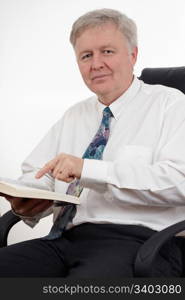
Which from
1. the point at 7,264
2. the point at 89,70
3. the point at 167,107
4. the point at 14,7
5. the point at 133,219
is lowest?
the point at 7,264

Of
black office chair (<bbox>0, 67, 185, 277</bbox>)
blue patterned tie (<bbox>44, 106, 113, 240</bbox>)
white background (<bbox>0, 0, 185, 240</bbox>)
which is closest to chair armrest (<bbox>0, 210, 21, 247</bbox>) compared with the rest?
black office chair (<bbox>0, 67, 185, 277</bbox>)

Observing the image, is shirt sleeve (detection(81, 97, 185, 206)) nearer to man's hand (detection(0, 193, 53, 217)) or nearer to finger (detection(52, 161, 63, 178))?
finger (detection(52, 161, 63, 178))

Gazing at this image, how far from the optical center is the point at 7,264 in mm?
1713

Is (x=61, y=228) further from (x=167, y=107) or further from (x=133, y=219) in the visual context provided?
(x=167, y=107)

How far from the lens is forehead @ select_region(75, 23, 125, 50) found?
1.89 m

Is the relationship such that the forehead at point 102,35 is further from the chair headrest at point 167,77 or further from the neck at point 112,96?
the chair headrest at point 167,77

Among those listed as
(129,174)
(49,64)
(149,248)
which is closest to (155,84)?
(129,174)

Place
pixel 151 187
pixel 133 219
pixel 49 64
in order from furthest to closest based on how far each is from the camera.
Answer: pixel 49 64
pixel 133 219
pixel 151 187

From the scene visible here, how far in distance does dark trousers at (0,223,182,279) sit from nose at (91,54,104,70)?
0.55 metres

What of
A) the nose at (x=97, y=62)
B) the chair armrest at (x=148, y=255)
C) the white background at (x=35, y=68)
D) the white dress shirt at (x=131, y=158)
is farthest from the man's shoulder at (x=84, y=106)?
the white background at (x=35, y=68)

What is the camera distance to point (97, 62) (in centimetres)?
190

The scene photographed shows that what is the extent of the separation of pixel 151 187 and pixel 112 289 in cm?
35

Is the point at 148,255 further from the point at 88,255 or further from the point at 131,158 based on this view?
the point at 131,158

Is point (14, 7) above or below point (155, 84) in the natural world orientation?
above
